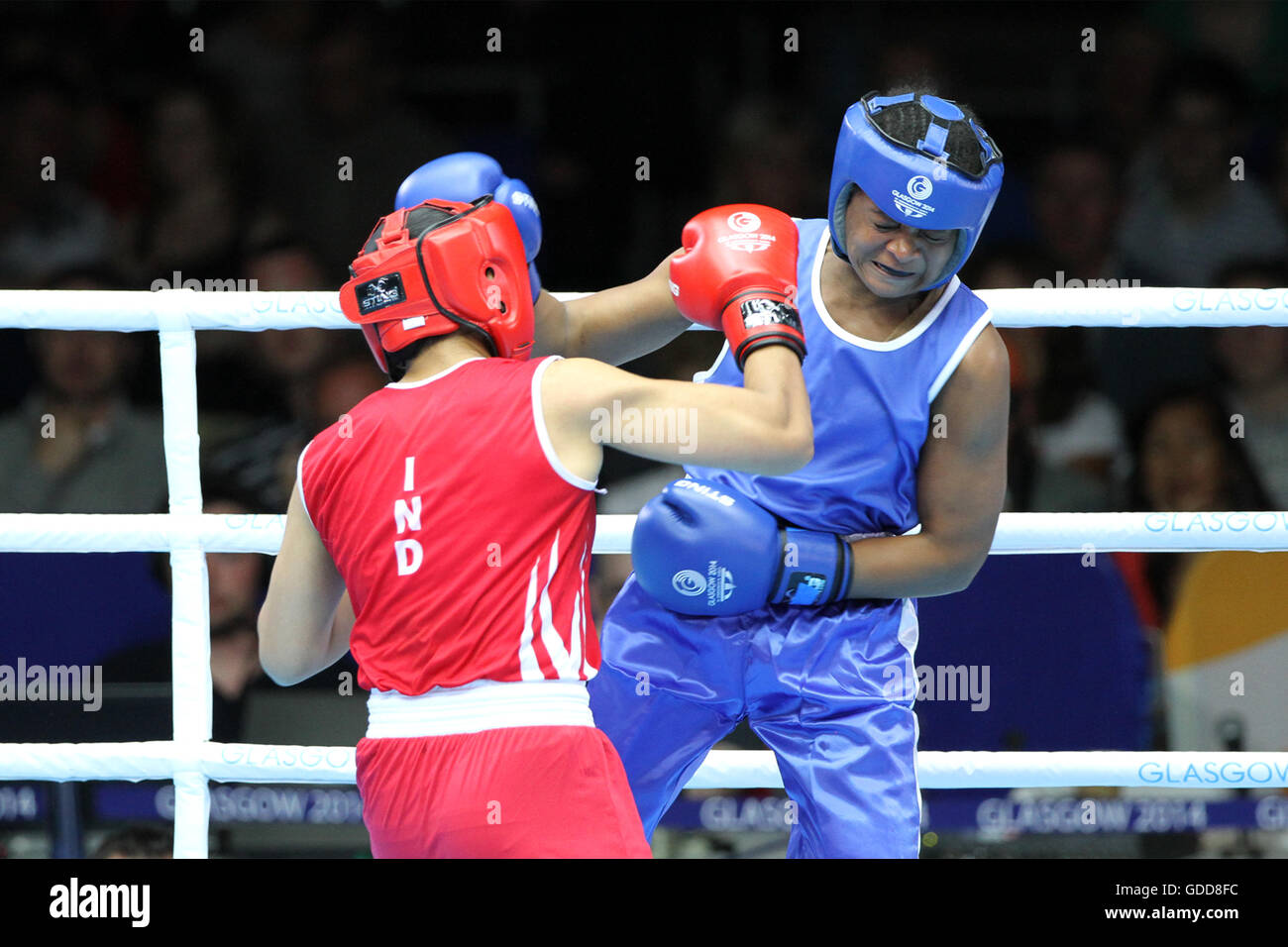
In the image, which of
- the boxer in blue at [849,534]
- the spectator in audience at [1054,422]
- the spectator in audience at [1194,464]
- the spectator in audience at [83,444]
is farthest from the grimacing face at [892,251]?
the spectator in audience at [83,444]

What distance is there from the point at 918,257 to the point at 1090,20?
3.78 metres

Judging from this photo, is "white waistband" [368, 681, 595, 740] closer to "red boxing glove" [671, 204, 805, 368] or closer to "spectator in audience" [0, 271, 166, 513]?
"red boxing glove" [671, 204, 805, 368]

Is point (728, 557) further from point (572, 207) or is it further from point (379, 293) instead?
point (572, 207)

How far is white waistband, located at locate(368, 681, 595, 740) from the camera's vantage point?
60.2 inches

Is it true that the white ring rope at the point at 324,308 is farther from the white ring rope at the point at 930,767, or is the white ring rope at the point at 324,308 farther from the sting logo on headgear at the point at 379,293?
the white ring rope at the point at 930,767

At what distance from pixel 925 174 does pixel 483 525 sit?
0.64 metres

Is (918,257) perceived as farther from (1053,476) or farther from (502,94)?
(502,94)

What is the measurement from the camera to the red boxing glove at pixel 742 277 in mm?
1635

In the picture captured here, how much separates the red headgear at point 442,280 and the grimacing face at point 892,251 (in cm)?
41

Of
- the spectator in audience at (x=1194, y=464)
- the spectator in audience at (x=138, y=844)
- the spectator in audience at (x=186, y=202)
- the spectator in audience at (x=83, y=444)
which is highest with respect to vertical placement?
the spectator in audience at (x=186, y=202)

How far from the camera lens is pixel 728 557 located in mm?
1732

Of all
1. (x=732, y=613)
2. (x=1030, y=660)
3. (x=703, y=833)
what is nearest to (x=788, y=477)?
(x=732, y=613)

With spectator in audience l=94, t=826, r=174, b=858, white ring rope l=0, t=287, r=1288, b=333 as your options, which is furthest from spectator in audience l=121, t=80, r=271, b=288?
white ring rope l=0, t=287, r=1288, b=333

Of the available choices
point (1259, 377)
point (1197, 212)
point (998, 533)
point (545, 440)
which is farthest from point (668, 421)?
point (1197, 212)
